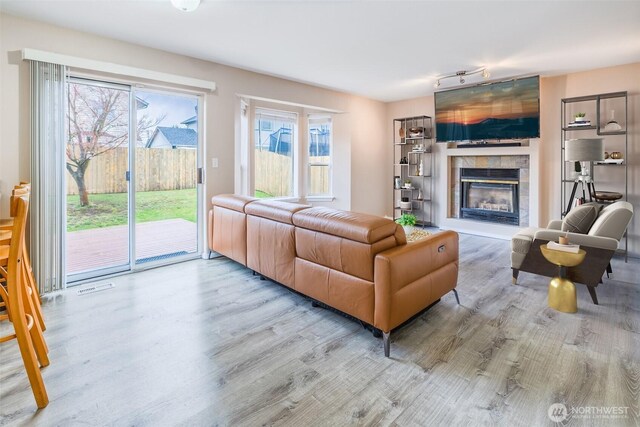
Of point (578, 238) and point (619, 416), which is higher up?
point (578, 238)

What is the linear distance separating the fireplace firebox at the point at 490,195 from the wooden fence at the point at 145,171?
4.70 meters

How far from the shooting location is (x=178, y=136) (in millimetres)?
4055

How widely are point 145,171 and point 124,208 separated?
48 centimetres

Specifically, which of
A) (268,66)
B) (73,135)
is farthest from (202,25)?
(73,135)

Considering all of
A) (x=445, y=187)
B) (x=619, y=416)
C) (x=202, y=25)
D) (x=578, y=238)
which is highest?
(x=202, y=25)

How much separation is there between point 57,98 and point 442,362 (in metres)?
3.87

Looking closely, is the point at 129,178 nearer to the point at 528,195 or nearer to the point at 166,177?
the point at 166,177

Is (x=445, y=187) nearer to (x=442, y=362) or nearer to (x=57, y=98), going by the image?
(x=442, y=362)

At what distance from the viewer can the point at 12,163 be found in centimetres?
288

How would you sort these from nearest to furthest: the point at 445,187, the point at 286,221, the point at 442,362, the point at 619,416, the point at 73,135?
the point at 619,416, the point at 442,362, the point at 286,221, the point at 73,135, the point at 445,187

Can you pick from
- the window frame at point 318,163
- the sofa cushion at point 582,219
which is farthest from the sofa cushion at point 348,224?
the window frame at point 318,163

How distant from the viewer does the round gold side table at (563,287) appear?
2.67 meters

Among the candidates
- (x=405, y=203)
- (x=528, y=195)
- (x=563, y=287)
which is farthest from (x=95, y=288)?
(x=528, y=195)

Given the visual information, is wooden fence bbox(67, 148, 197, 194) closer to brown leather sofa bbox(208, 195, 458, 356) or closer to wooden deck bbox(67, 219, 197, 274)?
wooden deck bbox(67, 219, 197, 274)
